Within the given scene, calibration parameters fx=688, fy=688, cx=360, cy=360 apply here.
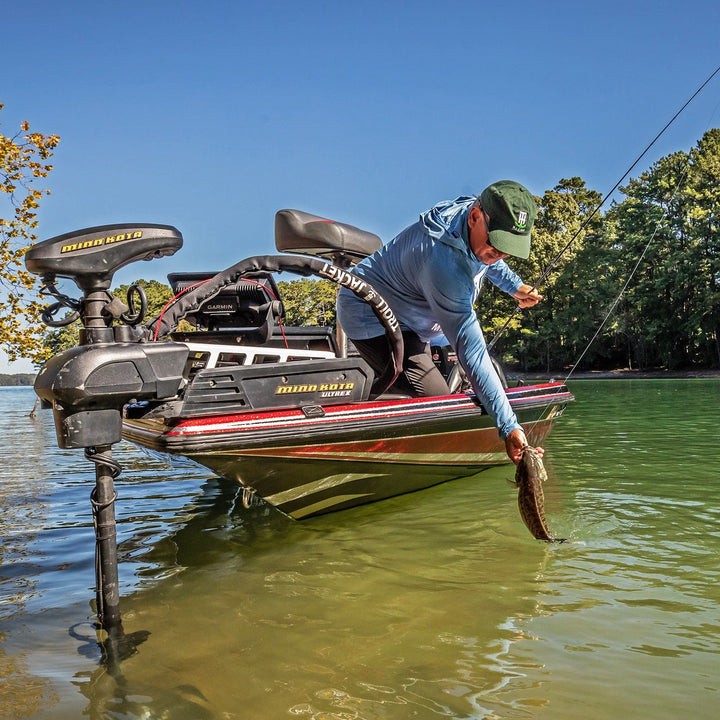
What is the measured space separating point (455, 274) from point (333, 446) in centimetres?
138

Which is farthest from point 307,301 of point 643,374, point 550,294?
point 643,374

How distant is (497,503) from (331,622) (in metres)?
2.61

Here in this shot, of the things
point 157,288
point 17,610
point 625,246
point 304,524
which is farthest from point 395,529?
point 157,288

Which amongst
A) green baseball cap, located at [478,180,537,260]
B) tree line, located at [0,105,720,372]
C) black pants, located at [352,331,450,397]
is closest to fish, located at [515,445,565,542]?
green baseball cap, located at [478,180,537,260]

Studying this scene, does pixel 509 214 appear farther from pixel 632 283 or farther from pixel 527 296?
pixel 632 283

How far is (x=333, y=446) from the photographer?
4.41 metres

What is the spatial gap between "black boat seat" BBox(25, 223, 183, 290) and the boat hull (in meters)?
1.28

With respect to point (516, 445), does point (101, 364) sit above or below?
above

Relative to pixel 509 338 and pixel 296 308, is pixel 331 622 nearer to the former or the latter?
pixel 296 308

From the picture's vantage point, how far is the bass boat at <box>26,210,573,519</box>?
106 inches

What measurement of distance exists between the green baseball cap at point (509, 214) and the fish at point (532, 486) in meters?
1.06

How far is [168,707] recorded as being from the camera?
2.38 meters

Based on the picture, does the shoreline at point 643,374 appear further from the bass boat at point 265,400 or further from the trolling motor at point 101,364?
the trolling motor at point 101,364

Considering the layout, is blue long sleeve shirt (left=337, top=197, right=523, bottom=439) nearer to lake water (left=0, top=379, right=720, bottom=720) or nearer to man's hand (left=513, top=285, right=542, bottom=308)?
man's hand (left=513, top=285, right=542, bottom=308)
